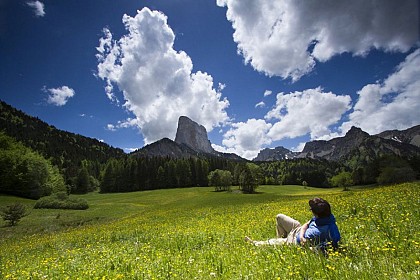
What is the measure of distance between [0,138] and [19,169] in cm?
1960

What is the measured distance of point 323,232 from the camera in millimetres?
6434

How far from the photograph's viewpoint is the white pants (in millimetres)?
7695

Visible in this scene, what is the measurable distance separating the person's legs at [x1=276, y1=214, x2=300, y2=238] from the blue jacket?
1.44 m

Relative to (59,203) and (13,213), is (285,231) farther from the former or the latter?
(59,203)

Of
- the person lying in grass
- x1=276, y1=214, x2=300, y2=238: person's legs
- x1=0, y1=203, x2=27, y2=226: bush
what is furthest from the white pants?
x1=0, y1=203, x2=27, y2=226: bush

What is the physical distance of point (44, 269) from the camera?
7.87 metres

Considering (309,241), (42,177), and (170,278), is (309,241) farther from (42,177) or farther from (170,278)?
(42,177)

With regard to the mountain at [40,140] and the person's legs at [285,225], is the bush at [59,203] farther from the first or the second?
the mountain at [40,140]

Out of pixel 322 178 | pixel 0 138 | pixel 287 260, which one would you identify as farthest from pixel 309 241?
pixel 322 178

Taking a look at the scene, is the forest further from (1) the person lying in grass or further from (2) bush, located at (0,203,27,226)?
(1) the person lying in grass

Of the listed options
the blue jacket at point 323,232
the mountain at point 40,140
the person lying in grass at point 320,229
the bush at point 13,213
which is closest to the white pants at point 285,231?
the person lying in grass at point 320,229

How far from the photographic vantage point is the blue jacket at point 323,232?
6227mm

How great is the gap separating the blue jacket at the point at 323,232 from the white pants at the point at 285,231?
898 mm

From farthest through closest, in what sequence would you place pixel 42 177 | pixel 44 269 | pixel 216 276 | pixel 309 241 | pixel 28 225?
pixel 42 177
pixel 28 225
pixel 44 269
pixel 309 241
pixel 216 276
